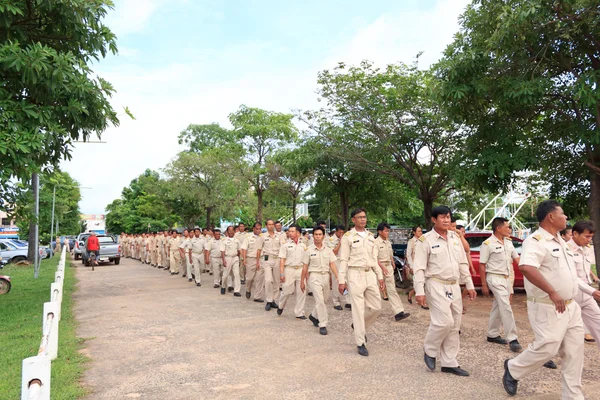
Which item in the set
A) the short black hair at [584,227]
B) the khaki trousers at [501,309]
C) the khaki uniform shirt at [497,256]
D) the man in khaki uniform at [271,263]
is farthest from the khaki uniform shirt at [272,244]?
the short black hair at [584,227]

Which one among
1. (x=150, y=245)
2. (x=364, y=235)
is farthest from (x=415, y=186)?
(x=150, y=245)

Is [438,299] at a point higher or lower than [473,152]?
lower

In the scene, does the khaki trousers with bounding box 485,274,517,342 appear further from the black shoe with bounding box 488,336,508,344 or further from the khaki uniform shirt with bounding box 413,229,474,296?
the khaki uniform shirt with bounding box 413,229,474,296

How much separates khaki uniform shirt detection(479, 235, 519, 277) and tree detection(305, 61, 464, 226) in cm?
653

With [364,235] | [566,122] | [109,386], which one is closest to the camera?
[109,386]

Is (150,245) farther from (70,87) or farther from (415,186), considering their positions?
(70,87)

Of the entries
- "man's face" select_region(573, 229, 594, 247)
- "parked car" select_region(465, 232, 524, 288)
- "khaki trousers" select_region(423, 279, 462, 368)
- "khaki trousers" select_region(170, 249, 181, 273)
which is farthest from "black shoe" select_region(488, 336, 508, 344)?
"khaki trousers" select_region(170, 249, 181, 273)

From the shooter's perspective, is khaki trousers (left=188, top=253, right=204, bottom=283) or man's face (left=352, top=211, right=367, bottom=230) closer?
man's face (left=352, top=211, right=367, bottom=230)

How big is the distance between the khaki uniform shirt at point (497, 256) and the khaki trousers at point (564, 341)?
2469 millimetres

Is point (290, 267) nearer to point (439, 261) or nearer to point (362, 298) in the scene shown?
point (362, 298)

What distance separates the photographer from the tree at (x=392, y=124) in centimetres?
1391

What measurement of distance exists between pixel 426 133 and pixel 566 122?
473 cm

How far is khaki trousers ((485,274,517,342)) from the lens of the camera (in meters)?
6.40

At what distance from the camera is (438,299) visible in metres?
5.37
